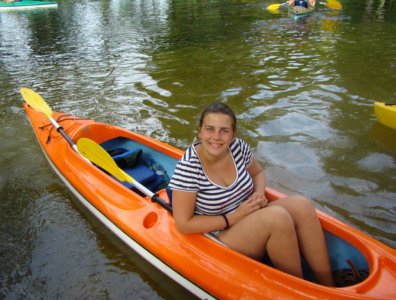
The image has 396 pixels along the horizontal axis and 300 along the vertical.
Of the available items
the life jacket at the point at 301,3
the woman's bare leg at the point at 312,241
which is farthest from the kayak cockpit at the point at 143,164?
the life jacket at the point at 301,3

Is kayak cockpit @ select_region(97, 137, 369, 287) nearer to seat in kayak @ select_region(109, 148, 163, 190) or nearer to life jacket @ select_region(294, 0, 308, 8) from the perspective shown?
seat in kayak @ select_region(109, 148, 163, 190)

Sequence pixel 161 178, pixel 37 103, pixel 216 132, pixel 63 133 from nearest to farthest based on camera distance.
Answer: pixel 216 132 → pixel 161 178 → pixel 63 133 → pixel 37 103

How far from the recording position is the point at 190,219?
204 centimetres

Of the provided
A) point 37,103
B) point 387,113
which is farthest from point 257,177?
point 37,103

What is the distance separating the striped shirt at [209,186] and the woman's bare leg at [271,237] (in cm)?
15

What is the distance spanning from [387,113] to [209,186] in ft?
11.1

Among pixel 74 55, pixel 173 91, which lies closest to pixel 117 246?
pixel 173 91

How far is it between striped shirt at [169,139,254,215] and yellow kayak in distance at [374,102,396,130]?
9.88 ft

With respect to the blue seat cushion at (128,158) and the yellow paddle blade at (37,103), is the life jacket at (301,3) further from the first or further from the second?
the blue seat cushion at (128,158)

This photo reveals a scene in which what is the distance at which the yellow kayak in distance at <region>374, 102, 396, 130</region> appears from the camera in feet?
14.0

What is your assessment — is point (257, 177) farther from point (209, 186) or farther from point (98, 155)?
point (98, 155)

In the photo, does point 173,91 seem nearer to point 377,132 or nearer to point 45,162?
point 45,162

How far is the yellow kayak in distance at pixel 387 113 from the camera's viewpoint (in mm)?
4260

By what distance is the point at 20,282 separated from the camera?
8.72 ft
